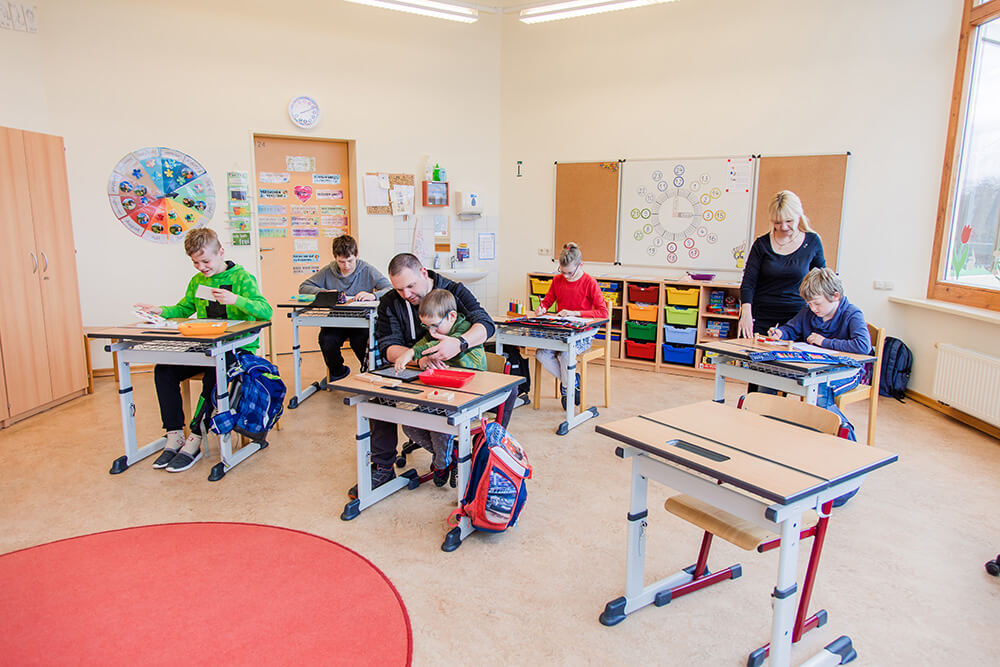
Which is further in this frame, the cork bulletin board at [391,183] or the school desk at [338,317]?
the cork bulletin board at [391,183]

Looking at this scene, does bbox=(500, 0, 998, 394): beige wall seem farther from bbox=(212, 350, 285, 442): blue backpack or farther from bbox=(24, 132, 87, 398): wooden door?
bbox=(24, 132, 87, 398): wooden door

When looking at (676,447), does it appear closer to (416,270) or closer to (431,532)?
(431,532)

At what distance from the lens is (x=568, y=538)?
275 centimetres

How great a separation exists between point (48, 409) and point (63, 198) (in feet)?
5.20

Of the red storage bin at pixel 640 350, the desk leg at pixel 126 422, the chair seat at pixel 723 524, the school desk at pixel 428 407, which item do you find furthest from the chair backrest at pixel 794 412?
the red storage bin at pixel 640 350

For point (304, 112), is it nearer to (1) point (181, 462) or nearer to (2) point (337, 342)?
(2) point (337, 342)

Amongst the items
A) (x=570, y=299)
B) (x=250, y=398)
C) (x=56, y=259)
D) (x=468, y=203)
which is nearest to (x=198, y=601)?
(x=250, y=398)

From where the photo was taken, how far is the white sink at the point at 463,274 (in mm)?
6504

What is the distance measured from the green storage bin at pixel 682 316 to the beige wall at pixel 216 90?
106 inches

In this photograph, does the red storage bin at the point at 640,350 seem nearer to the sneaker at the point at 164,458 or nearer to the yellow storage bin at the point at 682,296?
the yellow storage bin at the point at 682,296

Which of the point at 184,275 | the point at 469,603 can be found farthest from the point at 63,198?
the point at 469,603

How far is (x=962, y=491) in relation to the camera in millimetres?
3270

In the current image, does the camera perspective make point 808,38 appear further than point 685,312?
No

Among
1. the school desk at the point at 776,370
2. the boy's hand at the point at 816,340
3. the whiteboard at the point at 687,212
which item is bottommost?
the school desk at the point at 776,370
